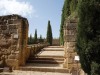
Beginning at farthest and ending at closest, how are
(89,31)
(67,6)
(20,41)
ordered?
(67,6) → (20,41) → (89,31)

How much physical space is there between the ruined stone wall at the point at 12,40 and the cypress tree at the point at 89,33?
3.85 metres

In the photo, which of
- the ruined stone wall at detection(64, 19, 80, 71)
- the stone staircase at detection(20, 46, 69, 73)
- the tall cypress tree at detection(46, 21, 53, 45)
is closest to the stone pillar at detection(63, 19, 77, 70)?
the ruined stone wall at detection(64, 19, 80, 71)

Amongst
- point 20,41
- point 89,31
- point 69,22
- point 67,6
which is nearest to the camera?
point 89,31

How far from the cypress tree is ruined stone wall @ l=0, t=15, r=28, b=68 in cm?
385

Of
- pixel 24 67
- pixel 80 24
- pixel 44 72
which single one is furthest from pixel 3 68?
pixel 80 24

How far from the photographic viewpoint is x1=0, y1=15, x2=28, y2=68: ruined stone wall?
1001 cm

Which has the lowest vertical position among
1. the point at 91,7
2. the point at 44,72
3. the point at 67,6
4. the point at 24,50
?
the point at 44,72

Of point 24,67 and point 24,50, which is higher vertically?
point 24,50

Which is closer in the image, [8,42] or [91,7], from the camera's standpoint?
[91,7]

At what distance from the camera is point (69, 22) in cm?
922

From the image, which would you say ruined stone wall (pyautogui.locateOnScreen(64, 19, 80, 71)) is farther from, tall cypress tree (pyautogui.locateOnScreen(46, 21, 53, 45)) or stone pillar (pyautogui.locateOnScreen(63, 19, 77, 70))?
tall cypress tree (pyautogui.locateOnScreen(46, 21, 53, 45))

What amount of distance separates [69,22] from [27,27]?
230 centimetres

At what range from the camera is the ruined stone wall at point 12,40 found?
10.0 metres

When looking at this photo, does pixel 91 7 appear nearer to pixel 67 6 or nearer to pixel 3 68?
pixel 3 68
